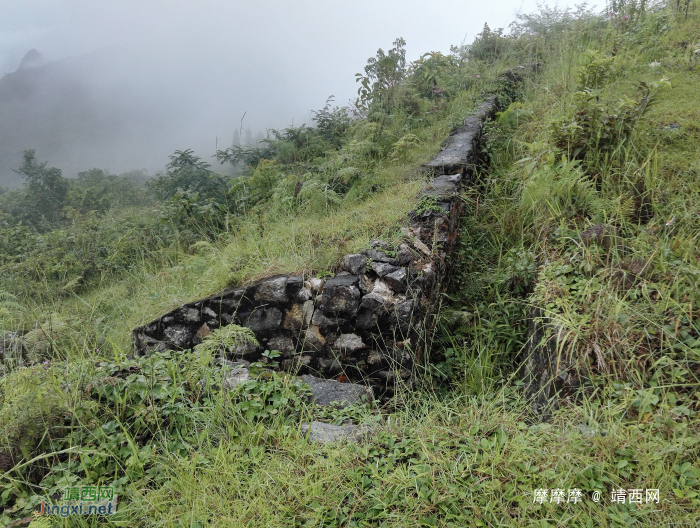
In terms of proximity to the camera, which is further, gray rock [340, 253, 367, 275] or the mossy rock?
gray rock [340, 253, 367, 275]

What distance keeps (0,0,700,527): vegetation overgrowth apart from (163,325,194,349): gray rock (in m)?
0.34

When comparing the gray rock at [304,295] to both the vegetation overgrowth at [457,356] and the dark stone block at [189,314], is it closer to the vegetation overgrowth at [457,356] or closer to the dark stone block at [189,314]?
the vegetation overgrowth at [457,356]

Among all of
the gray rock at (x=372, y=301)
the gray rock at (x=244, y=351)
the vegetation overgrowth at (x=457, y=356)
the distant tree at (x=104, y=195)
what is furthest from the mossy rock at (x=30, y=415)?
the distant tree at (x=104, y=195)

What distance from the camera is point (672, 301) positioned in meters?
2.29

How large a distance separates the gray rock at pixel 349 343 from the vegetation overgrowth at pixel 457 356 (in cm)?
50

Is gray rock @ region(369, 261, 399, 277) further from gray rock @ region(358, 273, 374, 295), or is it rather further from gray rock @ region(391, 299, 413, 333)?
gray rock @ region(391, 299, 413, 333)

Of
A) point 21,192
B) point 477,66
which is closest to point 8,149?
point 21,192

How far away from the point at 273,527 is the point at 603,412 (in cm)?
165

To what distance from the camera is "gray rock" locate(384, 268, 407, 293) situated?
9.89 ft

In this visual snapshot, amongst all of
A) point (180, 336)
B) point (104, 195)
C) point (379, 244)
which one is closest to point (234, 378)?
Answer: point (180, 336)

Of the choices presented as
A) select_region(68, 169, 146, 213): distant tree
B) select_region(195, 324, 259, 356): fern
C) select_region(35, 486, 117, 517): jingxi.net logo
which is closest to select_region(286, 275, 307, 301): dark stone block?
select_region(195, 324, 259, 356): fern

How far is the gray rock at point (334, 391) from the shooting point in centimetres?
252

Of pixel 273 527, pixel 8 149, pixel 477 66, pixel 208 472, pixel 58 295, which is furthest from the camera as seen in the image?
pixel 8 149

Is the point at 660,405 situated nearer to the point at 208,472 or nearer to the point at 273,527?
the point at 273,527
